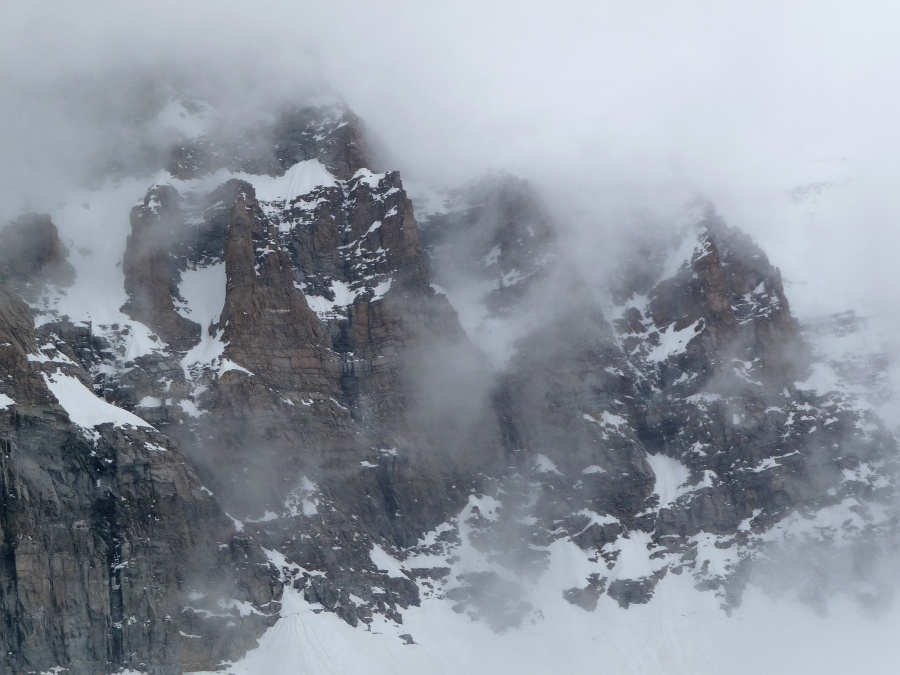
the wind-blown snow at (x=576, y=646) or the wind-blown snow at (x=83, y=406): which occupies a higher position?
the wind-blown snow at (x=83, y=406)

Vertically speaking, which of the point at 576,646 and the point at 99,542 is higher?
the point at 99,542

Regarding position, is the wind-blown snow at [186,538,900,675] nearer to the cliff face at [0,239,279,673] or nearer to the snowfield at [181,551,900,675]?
the snowfield at [181,551,900,675]

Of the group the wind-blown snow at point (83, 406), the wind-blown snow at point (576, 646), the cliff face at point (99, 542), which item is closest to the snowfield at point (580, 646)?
the wind-blown snow at point (576, 646)

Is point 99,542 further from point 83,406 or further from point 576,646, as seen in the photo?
point 576,646

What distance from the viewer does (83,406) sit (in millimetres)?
→ 173875

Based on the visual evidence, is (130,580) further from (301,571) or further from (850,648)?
(850,648)

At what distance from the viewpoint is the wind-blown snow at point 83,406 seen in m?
171

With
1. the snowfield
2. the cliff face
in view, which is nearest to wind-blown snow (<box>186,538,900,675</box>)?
the snowfield

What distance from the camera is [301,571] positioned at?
185 meters

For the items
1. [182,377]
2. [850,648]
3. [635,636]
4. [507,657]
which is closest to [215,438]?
[182,377]

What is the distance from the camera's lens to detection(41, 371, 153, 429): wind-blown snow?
17138 centimetres

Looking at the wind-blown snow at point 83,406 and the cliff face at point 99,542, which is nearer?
the cliff face at point 99,542

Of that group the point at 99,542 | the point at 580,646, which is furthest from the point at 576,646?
the point at 99,542

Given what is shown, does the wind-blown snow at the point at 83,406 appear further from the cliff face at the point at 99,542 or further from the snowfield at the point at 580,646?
the snowfield at the point at 580,646
